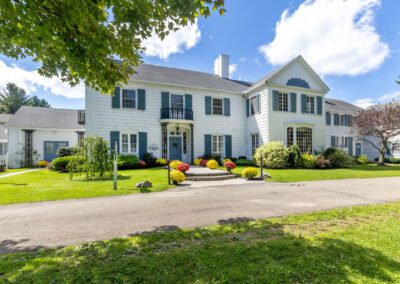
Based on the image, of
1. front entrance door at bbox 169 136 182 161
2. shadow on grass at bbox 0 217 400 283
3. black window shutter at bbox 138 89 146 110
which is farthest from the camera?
front entrance door at bbox 169 136 182 161

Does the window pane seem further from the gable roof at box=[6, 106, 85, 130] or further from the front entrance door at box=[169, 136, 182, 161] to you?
the gable roof at box=[6, 106, 85, 130]

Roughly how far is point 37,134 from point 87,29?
20874mm

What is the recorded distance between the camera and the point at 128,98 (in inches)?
620

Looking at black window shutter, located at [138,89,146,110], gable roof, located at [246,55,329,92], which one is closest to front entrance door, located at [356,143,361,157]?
gable roof, located at [246,55,329,92]

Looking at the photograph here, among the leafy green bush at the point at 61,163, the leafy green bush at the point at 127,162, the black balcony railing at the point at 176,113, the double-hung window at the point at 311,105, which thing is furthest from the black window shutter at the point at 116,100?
the double-hung window at the point at 311,105

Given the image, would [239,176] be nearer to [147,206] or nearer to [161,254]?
[147,206]

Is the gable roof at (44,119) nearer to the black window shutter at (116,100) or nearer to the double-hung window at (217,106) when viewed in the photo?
the black window shutter at (116,100)

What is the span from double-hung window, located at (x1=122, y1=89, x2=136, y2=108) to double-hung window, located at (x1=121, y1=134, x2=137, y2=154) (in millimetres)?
2374

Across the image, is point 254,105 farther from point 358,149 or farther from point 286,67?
point 358,149

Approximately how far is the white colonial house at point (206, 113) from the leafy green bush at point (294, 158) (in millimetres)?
2104

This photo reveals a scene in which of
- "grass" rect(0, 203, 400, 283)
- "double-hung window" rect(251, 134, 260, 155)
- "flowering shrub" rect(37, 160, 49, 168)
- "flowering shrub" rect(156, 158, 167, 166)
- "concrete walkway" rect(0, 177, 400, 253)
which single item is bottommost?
"concrete walkway" rect(0, 177, 400, 253)

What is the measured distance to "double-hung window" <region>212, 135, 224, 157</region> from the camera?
60.1 feet

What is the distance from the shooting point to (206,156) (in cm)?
1736

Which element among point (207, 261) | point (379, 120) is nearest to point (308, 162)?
point (379, 120)
